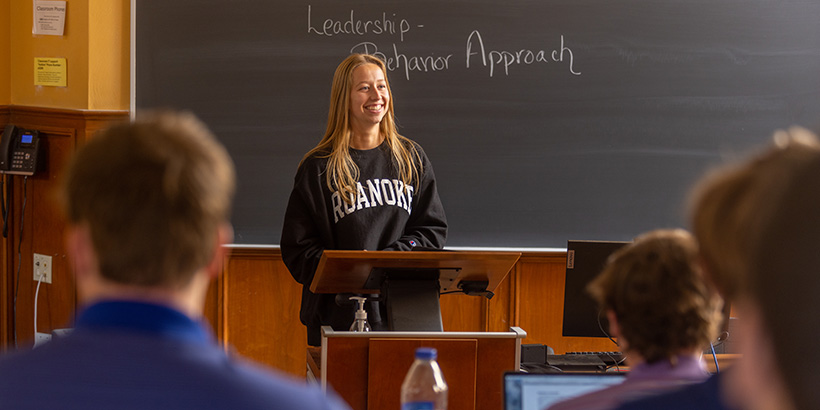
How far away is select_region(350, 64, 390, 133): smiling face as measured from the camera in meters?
3.14

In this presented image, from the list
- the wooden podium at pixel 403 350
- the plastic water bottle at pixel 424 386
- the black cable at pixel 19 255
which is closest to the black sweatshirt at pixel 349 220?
the wooden podium at pixel 403 350

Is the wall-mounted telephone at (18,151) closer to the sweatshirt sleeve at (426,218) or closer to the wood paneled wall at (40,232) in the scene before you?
the wood paneled wall at (40,232)

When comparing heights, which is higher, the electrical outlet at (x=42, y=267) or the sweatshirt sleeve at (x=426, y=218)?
the sweatshirt sleeve at (x=426, y=218)

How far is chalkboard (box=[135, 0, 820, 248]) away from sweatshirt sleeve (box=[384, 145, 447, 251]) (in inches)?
29.1

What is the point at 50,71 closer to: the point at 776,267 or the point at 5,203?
the point at 5,203

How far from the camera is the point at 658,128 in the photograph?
4043 millimetres

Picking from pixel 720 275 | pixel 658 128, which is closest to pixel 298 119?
pixel 658 128

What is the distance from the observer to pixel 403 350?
7.09 feet

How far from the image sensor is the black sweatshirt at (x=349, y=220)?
3.04 m

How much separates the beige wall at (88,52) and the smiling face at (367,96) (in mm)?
1284

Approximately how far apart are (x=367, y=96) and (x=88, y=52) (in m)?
1.44

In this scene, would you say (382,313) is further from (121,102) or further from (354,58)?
(121,102)

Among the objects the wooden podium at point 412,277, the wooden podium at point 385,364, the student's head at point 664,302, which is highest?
the student's head at point 664,302

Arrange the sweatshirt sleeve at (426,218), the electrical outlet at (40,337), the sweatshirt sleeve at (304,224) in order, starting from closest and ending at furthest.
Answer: the sweatshirt sleeve at (304,224), the sweatshirt sleeve at (426,218), the electrical outlet at (40,337)
